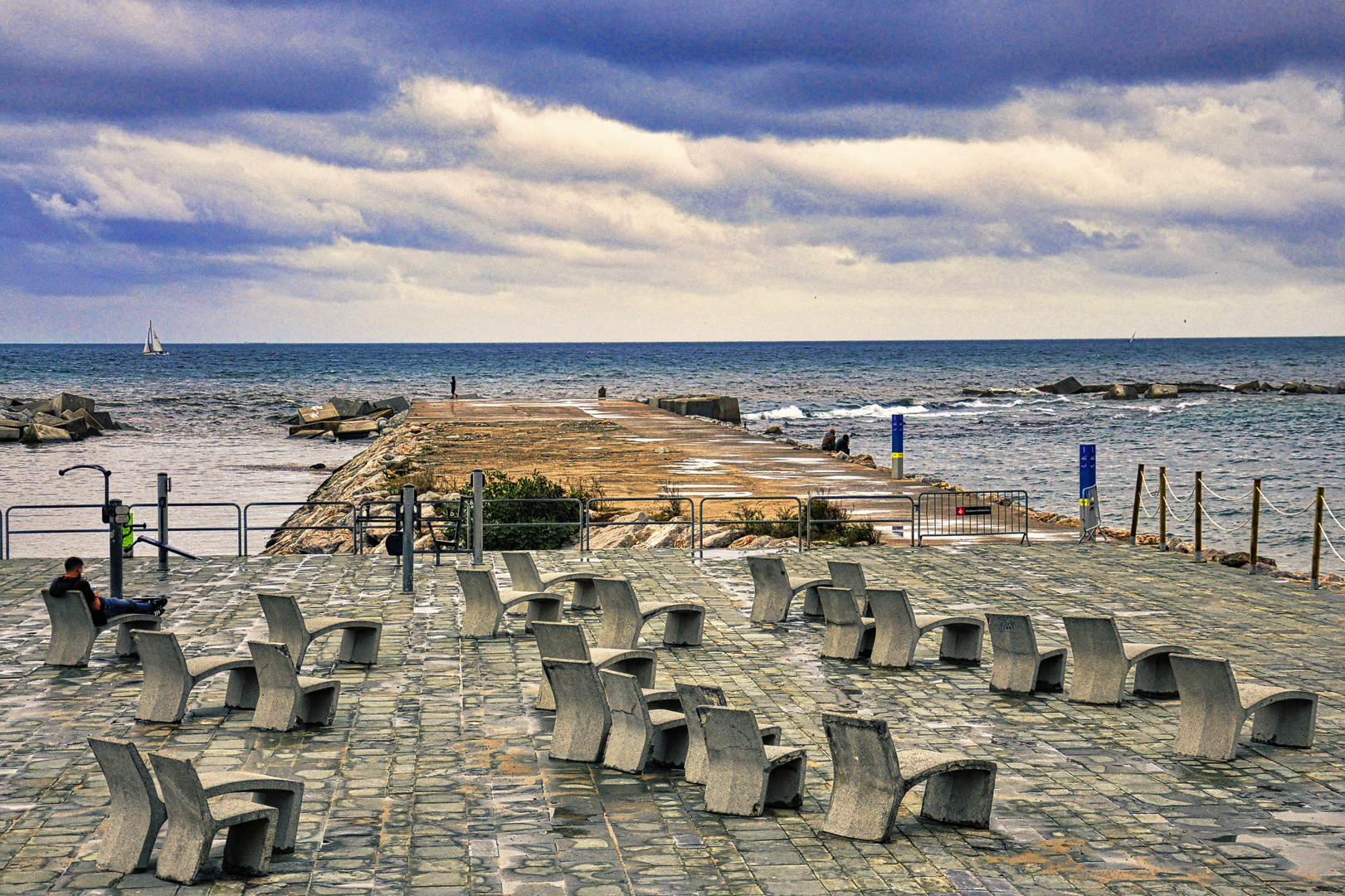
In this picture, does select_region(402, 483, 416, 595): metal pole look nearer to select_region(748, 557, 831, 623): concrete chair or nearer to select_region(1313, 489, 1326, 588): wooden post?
select_region(748, 557, 831, 623): concrete chair

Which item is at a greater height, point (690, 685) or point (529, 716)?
point (690, 685)

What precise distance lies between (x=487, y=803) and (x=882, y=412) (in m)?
76.2

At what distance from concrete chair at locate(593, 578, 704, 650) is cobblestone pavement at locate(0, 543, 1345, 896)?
319mm

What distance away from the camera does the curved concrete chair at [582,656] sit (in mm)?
10775

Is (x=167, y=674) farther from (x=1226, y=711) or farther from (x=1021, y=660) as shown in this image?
(x=1226, y=711)

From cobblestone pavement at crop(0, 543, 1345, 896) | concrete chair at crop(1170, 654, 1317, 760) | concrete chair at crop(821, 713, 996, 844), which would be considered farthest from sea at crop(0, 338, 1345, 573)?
Result: concrete chair at crop(821, 713, 996, 844)

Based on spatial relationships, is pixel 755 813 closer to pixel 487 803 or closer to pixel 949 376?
pixel 487 803

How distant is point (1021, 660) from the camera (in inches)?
486

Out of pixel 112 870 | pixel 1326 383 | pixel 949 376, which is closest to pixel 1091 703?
pixel 112 870

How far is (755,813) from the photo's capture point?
28.3 feet

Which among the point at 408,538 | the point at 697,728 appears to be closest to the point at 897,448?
the point at 408,538

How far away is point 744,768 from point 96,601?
338 inches

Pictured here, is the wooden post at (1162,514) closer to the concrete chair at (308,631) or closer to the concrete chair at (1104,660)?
the concrete chair at (1104,660)

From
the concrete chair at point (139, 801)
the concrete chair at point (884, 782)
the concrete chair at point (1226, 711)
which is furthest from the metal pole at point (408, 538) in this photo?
the concrete chair at point (1226, 711)
